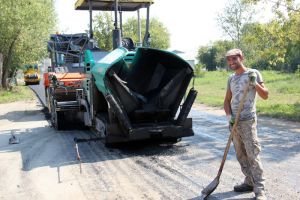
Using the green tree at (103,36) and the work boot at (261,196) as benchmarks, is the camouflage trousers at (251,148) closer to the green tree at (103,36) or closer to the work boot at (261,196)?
the work boot at (261,196)

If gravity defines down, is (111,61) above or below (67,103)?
above

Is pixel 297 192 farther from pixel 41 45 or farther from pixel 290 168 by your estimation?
pixel 41 45

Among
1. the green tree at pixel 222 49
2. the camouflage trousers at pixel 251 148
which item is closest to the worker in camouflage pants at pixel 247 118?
the camouflage trousers at pixel 251 148

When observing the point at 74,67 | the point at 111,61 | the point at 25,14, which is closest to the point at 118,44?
the point at 111,61

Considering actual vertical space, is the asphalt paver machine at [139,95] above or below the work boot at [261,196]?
above

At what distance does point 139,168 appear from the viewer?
23.0ft

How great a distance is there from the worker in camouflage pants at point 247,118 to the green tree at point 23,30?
21.4 metres

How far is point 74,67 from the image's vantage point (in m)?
12.6

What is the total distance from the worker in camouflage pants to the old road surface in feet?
1.05

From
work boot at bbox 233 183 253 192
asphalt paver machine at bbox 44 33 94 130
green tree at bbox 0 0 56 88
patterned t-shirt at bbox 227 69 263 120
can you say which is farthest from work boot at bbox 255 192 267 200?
green tree at bbox 0 0 56 88

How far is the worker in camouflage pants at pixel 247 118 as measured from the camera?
5.02 meters

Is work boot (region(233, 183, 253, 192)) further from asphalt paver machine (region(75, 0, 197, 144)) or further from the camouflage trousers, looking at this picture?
asphalt paver machine (region(75, 0, 197, 144))

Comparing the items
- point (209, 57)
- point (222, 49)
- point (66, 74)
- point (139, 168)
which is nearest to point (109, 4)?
point (66, 74)

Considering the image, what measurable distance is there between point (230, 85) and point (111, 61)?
123 inches
